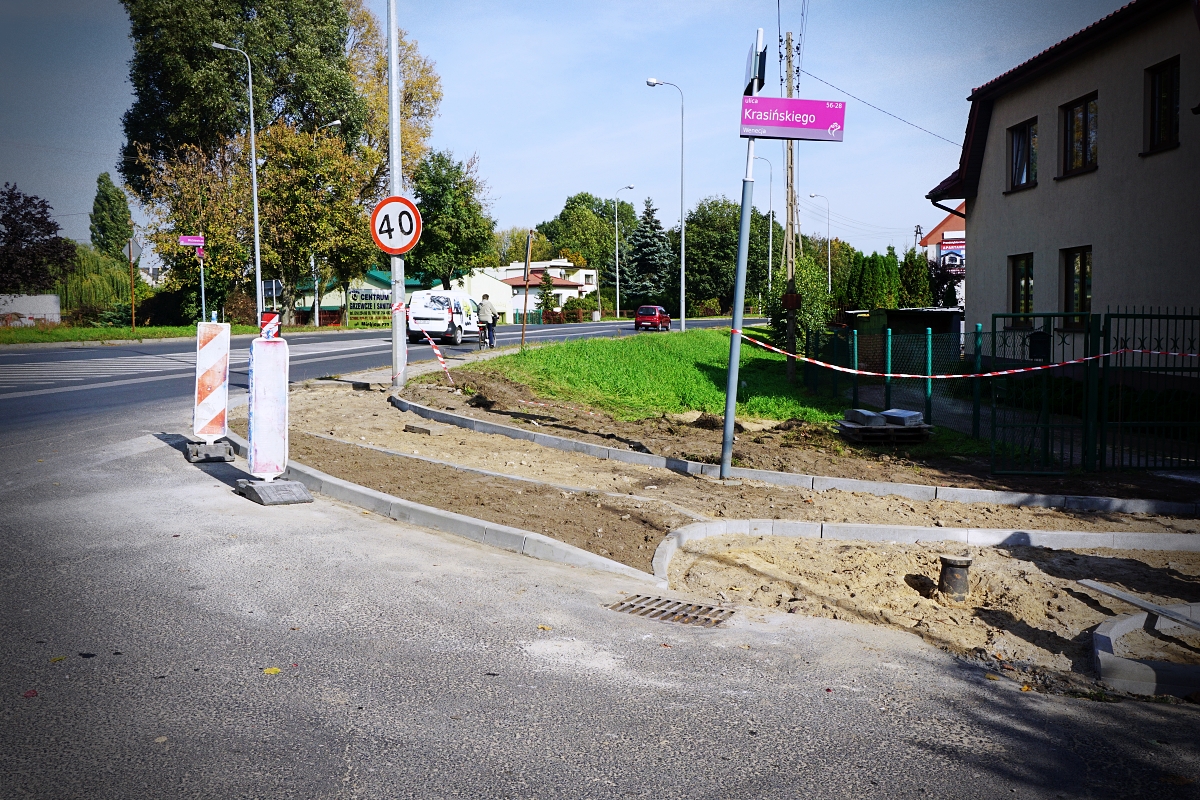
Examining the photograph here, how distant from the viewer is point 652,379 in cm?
2245

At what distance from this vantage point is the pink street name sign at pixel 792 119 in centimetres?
958

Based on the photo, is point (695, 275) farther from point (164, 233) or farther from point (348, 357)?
point (348, 357)

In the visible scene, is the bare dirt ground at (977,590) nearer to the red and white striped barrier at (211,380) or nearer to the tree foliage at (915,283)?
the red and white striped barrier at (211,380)

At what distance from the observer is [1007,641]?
5.54 m

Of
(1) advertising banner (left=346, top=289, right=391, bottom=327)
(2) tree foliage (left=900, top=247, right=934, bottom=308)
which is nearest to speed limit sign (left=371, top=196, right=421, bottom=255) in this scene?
(2) tree foliage (left=900, top=247, right=934, bottom=308)

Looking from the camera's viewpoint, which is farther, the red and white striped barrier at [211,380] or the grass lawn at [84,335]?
the grass lawn at [84,335]

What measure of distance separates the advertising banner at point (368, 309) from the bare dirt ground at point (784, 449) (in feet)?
125

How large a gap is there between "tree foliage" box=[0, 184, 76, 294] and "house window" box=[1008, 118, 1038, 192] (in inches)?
1581

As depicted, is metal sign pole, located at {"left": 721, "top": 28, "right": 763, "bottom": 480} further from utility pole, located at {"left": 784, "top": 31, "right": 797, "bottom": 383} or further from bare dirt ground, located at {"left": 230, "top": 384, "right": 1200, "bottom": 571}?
utility pole, located at {"left": 784, "top": 31, "right": 797, "bottom": 383}

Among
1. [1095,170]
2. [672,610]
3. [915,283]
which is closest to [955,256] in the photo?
[915,283]

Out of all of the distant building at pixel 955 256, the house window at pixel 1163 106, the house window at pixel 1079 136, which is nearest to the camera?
the house window at pixel 1163 106

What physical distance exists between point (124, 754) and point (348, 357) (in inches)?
862

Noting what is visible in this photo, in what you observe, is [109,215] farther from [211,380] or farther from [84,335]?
[211,380]

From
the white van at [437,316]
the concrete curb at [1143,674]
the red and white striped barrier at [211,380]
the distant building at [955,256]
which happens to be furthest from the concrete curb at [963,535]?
the distant building at [955,256]
